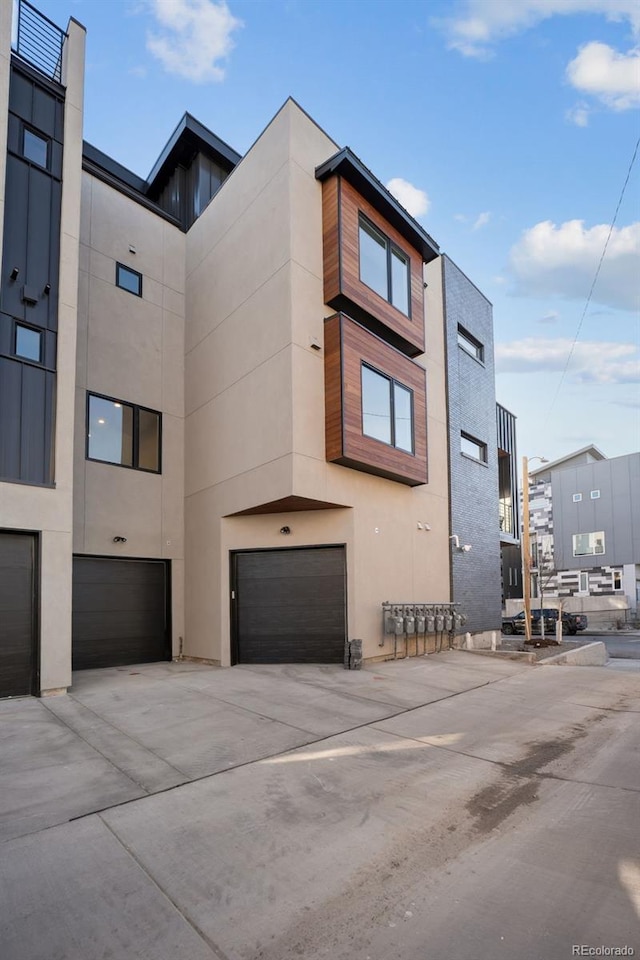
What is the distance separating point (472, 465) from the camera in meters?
16.2

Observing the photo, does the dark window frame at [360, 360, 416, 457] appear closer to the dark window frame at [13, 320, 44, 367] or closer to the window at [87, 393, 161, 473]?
the window at [87, 393, 161, 473]

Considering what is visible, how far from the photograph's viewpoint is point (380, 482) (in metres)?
12.2

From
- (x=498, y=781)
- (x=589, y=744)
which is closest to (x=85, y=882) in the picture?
(x=498, y=781)

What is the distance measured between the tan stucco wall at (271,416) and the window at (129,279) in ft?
4.48

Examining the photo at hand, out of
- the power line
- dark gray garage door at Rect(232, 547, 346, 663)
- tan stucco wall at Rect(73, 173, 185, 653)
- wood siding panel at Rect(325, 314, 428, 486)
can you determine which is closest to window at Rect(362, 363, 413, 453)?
wood siding panel at Rect(325, 314, 428, 486)

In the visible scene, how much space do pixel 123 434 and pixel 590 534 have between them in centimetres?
3384

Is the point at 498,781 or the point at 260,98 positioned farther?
the point at 260,98

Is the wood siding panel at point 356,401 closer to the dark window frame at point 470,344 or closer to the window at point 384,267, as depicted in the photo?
the window at point 384,267

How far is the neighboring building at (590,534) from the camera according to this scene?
34850 mm

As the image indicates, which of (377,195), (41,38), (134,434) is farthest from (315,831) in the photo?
(41,38)

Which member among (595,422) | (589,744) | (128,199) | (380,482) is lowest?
(589,744)

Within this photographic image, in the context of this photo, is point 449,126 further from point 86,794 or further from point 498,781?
point 86,794

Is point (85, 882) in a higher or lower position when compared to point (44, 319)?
lower

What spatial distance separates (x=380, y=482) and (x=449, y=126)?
873 cm
